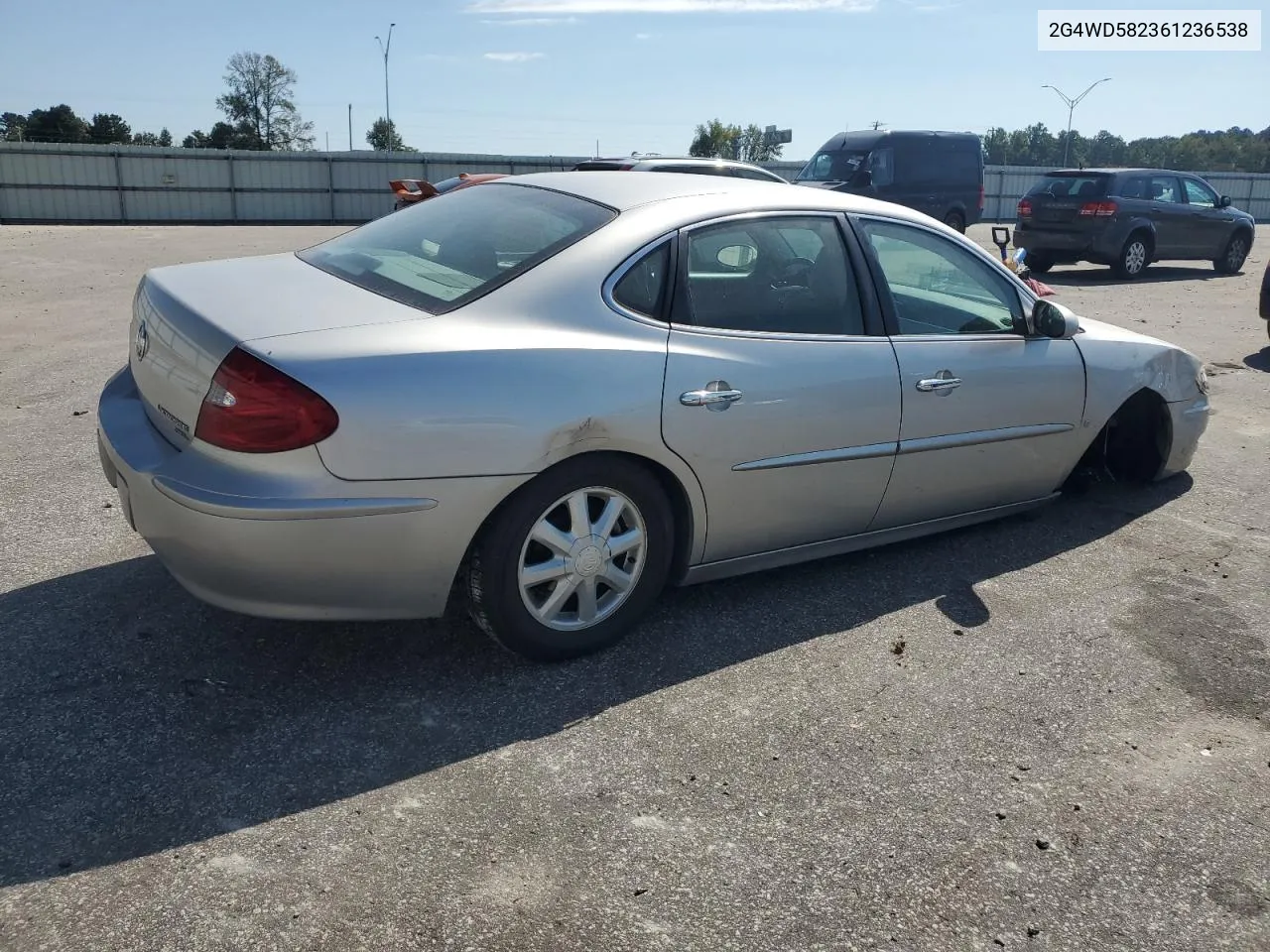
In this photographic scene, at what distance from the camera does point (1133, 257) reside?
55.3 ft

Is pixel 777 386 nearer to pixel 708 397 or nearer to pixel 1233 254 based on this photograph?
pixel 708 397

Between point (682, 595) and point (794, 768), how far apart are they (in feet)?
4.03

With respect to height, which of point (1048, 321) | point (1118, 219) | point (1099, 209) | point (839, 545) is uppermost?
point (1099, 209)

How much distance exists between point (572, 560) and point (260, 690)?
102cm

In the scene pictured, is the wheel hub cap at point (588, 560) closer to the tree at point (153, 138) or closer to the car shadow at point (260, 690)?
the car shadow at point (260, 690)

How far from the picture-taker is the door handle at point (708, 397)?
361cm

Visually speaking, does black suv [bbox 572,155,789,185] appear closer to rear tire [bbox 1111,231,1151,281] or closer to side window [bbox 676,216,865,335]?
rear tire [bbox 1111,231,1151,281]

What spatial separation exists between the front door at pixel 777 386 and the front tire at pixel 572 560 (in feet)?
0.73

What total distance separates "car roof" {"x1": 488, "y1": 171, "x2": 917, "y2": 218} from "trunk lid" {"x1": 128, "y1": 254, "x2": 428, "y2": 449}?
38.0 inches

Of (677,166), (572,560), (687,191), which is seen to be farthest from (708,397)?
(677,166)

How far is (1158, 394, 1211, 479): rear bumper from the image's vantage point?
18.1 feet

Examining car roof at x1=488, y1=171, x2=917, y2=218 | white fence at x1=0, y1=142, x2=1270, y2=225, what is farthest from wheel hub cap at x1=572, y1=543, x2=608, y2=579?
white fence at x1=0, y1=142, x2=1270, y2=225

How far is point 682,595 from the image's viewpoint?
4.25m

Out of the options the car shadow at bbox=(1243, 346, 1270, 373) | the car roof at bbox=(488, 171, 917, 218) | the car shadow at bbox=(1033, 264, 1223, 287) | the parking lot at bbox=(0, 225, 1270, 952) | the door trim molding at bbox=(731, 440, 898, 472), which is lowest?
the parking lot at bbox=(0, 225, 1270, 952)
